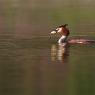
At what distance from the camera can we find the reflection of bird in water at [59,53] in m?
24.6

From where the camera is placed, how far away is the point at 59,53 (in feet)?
86.5

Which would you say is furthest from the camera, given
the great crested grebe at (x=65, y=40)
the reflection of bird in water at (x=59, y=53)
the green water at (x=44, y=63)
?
the great crested grebe at (x=65, y=40)

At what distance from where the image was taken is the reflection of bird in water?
24561mm

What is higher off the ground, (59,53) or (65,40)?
(65,40)

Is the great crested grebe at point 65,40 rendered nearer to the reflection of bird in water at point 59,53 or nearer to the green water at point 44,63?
the green water at point 44,63

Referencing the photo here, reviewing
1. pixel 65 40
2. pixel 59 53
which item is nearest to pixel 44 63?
pixel 59 53

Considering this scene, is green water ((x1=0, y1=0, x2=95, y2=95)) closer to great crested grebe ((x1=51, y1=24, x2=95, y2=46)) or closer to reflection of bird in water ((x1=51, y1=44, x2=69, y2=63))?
reflection of bird in water ((x1=51, y1=44, x2=69, y2=63))

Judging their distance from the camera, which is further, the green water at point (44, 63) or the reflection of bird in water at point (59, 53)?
the reflection of bird in water at point (59, 53)

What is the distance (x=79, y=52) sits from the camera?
85.1 ft

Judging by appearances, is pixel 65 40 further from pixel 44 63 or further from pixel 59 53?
pixel 44 63

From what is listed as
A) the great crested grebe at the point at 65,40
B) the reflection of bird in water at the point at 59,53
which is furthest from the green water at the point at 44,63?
the great crested grebe at the point at 65,40

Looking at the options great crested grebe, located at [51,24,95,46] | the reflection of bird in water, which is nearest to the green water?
the reflection of bird in water

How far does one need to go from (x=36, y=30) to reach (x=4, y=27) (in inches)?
85.4

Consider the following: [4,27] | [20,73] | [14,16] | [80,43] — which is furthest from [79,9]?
[20,73]
